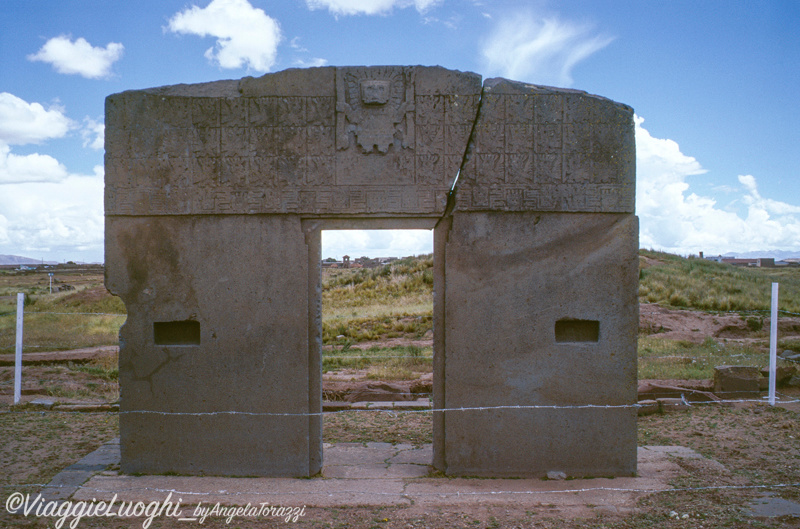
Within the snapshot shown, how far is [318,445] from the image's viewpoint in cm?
493

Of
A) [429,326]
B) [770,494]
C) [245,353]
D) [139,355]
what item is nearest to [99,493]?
[139,355]

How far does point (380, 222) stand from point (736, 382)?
18.5ft

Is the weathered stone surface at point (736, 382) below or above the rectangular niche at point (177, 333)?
below

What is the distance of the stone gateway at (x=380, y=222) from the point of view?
4746 mm

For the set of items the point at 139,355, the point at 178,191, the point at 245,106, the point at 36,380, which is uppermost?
the point at 245,106

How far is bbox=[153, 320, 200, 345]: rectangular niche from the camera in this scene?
16.4ft

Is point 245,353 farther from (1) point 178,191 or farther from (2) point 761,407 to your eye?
(2) point 761,407

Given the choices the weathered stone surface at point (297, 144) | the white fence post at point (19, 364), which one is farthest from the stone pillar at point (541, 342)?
the white fence post at point (19, 364)

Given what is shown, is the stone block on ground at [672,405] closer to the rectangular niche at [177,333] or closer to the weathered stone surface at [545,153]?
the weathered stone surface at [545,153]

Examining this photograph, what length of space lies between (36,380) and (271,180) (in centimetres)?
662

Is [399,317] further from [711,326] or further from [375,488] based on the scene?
[375,488]

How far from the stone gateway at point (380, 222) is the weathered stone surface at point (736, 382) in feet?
11.6

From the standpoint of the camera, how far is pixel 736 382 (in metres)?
7.51

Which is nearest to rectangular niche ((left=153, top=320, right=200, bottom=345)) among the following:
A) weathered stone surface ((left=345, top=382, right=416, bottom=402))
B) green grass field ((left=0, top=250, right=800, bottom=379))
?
weathered stone surface ((left=345, top=382, right=416, bottom=402))
